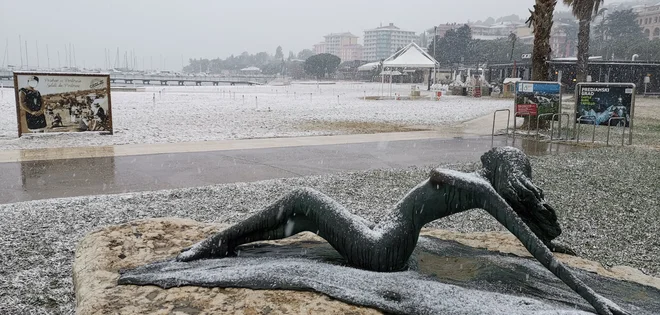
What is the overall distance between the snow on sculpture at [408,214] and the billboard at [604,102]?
12.5 meters

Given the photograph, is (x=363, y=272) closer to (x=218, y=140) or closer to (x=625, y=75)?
(x=218, y=140)

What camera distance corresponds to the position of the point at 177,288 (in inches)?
123

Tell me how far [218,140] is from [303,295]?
1130cm

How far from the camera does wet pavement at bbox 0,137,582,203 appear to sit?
319 inches

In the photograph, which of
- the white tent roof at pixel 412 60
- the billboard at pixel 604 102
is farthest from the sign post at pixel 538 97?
the white tent roof at pixel 412 60

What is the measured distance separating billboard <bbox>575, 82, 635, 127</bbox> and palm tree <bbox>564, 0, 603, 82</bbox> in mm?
17848

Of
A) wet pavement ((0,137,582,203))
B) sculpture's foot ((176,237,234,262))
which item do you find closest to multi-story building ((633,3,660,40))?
wet pavement ((0,137,582,203))

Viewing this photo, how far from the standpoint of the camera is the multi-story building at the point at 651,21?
125375 mm

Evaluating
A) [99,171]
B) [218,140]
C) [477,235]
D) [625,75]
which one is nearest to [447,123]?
[218,140]

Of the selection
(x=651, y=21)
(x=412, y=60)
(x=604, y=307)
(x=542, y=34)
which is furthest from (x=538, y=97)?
(x=651, y=21)

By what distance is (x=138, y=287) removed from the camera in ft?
10.5

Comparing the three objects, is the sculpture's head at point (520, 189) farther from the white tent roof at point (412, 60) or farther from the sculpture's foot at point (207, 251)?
the white tent roof at point (412, 60)

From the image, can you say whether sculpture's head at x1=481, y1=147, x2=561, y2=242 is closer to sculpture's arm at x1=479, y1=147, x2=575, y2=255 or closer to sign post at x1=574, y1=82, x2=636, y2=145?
sculpture's arm at x1=479, y1=147, x2=575, y2=255

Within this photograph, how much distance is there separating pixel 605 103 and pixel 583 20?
947 inches
